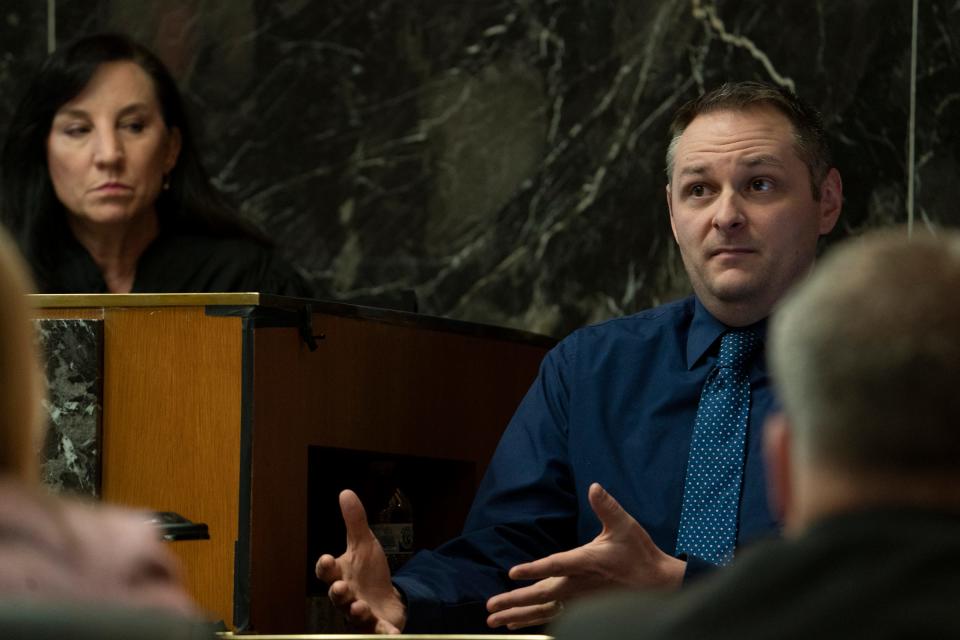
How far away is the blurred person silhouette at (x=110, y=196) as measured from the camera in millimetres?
3262

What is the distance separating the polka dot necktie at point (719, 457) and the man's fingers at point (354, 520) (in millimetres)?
456

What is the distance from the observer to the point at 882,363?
2.88ft

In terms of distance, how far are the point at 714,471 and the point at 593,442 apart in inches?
7.6

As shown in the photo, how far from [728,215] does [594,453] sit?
41 centimetres

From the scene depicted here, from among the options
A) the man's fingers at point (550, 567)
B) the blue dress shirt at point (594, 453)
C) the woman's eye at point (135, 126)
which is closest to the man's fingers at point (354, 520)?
the blue dress shirt at point (594, 453)

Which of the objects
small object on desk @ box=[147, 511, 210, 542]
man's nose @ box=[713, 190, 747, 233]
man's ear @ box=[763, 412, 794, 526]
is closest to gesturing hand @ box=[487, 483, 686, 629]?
small object on desk @ box=[147, 511, 210, 542]

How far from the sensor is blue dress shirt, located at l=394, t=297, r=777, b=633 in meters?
2.32

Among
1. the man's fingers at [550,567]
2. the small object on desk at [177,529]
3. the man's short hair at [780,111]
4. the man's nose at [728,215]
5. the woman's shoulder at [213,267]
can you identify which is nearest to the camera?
the small object on desk at [177,529]

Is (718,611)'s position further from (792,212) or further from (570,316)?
(570,316)

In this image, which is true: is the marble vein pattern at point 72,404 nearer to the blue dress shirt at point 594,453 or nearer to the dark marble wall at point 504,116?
the blue dress shirt at point 594,453

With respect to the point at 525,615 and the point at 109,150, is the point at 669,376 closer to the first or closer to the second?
the point at 525,615

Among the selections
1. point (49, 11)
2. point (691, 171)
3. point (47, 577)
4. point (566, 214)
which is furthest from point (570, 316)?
point (47, 577)

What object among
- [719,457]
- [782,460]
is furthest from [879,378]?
[719,457]

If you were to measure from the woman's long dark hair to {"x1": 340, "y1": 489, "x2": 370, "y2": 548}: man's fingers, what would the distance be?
4.31ft
